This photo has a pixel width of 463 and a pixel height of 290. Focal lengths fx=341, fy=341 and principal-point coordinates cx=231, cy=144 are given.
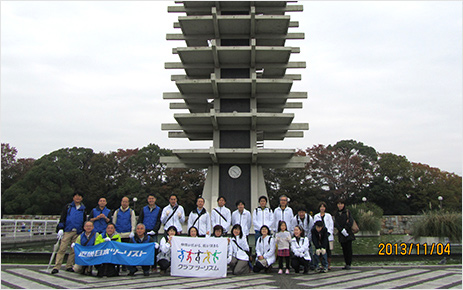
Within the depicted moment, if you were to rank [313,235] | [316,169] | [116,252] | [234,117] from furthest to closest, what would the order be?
1. [316,169]
2. [234,117]
3. [313,235]
4. [116,252]

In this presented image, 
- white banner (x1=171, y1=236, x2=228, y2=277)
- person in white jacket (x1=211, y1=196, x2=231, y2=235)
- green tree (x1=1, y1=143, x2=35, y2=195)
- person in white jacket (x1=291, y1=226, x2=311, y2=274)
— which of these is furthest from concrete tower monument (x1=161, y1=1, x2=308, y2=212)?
green tree (x1=1, y1=143, x2=35, y2=195)

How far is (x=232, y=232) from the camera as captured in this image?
827 centimetres

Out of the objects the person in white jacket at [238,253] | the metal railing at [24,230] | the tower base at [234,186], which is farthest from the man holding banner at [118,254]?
the metal railing at [24,230]

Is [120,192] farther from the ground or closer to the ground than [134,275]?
farther from the ground

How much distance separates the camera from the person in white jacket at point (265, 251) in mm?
8023

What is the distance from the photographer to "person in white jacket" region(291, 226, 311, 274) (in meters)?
7.91

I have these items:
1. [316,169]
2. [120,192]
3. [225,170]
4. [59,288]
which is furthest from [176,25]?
[316,169]

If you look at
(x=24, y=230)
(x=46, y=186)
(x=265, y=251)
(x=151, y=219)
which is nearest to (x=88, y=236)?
(x=151, y=219)

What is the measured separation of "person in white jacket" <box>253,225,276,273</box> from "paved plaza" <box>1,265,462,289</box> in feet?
1.00

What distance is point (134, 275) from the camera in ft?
25.2

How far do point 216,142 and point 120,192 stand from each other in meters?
26.2

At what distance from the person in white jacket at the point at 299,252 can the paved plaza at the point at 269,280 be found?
31cm

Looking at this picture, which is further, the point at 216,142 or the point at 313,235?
the point at 216,142

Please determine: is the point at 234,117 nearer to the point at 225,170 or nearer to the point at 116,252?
the point at 225,170
